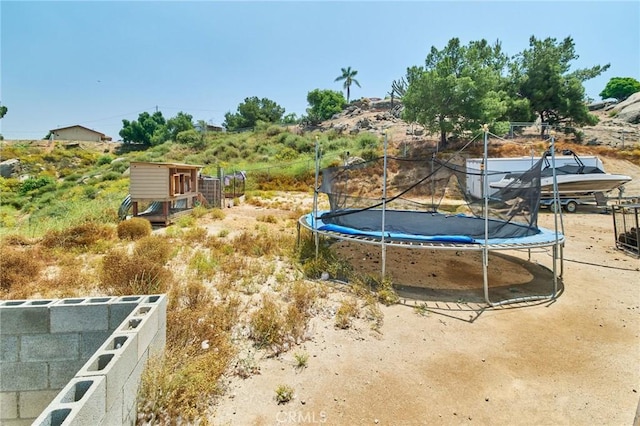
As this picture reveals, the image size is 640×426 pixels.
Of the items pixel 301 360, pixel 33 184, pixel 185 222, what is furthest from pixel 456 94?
pixel 33 184

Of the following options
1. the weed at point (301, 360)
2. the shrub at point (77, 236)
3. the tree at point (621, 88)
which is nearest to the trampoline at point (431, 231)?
the weed at point (301, 360)

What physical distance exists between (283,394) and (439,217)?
654 cm

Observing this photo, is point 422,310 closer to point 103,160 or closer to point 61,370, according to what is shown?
point 61,370

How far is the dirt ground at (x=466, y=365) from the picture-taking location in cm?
259

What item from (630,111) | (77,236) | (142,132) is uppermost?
(142,132)

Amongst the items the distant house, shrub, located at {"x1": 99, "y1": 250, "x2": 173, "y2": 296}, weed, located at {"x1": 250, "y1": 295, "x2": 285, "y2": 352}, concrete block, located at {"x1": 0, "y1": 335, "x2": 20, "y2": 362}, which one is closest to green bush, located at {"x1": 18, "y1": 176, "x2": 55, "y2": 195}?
shrub, located at {"x1": 99, "y1": 250, "x2": 173, "y2": 296}

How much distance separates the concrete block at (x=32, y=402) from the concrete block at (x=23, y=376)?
56mm

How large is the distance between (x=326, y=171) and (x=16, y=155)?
44.6 meters

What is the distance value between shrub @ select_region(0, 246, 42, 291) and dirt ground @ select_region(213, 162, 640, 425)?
454 centimetres

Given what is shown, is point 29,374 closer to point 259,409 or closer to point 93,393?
point 93,393

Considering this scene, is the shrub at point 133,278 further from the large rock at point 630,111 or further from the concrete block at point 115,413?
the large rock at point 630,111

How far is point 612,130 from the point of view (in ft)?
83.0

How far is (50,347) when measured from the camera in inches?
103

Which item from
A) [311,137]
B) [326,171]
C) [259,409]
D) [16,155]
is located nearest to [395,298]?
[259,409]
